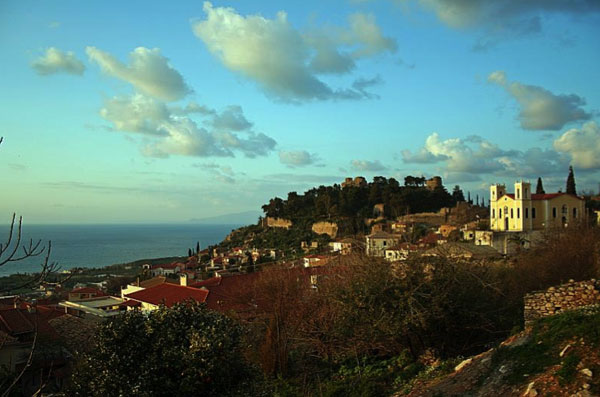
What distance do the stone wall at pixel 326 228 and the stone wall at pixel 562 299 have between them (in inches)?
2043

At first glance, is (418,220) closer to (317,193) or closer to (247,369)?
(317,193)

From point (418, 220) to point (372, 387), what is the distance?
5272 cm

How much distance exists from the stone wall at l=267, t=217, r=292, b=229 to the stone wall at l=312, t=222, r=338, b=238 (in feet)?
21.7

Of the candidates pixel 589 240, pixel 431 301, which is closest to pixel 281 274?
pixel 431 301

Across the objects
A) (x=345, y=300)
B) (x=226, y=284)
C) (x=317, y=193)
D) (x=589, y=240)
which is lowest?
(x=226, y=284)

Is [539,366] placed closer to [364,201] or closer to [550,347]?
[550,347]

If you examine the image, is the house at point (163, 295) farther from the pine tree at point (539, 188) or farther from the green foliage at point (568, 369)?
the pine tree at point (539, 188)

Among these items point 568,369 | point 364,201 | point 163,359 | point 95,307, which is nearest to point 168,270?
point 95,307

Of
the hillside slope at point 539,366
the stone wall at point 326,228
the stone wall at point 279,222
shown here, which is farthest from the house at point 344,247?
the stone wall at point 279,222

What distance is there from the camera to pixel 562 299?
358 inches

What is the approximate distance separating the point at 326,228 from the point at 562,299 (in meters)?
54.8

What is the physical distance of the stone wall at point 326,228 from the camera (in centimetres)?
6194

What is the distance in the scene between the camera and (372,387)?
28.1 feet

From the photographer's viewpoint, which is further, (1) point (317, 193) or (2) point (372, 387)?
(1) point (317, 193)
